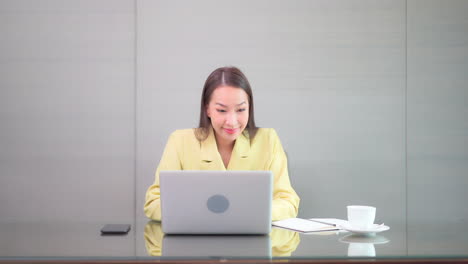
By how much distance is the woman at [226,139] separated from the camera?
306 cm

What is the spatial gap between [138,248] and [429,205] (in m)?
3.04

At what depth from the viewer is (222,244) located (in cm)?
169

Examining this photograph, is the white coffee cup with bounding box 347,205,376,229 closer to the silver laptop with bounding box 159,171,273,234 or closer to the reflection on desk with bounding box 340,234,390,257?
the reflection on desk with bounding box 340,234,390,257

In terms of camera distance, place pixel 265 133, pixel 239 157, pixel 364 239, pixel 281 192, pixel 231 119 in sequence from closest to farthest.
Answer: pixel 364 239, pixel 281 192, pixel 231 119, pixel 239 157, pixel 265 133

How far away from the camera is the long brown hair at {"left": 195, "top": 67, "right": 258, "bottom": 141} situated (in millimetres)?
3092

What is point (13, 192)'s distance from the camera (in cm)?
398

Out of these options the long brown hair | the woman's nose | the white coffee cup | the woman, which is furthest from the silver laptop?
the long brown hair

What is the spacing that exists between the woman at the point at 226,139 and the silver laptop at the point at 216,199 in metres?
1.09

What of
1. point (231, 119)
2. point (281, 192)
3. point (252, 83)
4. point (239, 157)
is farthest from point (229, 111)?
point (252, 83)

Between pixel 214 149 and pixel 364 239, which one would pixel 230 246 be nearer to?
pixel 364 239

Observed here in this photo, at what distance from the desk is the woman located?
104cm

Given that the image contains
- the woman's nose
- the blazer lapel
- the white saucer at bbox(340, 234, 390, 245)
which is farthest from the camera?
the blazer lapel

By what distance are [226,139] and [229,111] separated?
202mm

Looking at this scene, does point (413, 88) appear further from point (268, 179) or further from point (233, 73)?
point (268, 179)
